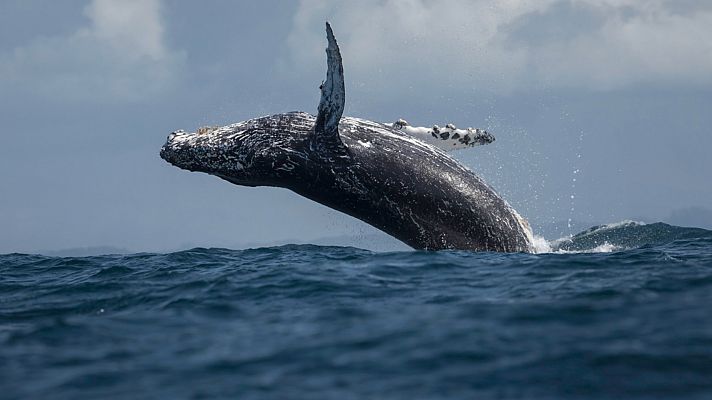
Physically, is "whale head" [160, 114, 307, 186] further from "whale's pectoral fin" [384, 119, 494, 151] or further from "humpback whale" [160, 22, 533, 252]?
"whale's pectoral fin" [384, 119, 494, 151]

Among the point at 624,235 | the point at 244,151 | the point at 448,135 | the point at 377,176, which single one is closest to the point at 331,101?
the point at 377,176

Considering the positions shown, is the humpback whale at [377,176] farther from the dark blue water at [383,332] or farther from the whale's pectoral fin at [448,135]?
the dark blue water at [383,332]

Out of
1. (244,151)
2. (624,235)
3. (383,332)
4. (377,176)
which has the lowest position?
(383,332)

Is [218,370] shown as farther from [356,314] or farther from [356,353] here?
[356,314]

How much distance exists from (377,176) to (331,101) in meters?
2.03

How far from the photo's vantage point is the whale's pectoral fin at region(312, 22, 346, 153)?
613 inches

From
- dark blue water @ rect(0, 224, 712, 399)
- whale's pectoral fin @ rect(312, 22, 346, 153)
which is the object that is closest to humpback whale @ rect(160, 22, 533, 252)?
whale's pectoral fin @ rect(312, 22, 346, 153)

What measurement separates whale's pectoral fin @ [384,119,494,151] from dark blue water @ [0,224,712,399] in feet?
15.1

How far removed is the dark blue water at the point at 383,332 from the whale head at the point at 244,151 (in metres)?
3.27

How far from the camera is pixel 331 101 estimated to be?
1590 cm

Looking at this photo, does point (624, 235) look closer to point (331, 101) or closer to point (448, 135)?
point (448, 135)

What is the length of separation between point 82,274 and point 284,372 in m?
10.6

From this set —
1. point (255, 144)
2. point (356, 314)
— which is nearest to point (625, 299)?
point (356, 314)

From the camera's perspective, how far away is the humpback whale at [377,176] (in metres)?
16.7
